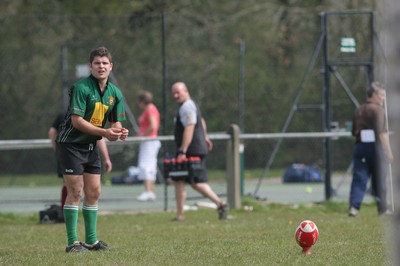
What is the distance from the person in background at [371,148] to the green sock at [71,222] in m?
6.09

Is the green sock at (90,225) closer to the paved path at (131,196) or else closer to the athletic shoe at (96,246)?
the athletic shoe at (96,246)

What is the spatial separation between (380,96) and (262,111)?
8.11m

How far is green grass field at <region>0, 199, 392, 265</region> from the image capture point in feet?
26.9

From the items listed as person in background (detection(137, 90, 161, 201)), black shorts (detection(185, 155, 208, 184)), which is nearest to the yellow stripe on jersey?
black shorts (detection(185, 155, 208, 184))

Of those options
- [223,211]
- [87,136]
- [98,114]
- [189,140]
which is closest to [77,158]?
[87,136]

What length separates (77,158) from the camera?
903 cm

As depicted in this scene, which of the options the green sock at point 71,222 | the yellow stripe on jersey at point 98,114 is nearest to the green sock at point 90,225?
the green sock at point 71,222

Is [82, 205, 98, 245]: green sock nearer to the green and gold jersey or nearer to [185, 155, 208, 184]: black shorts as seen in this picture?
the green and gold jersey

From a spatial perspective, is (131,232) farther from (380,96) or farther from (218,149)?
(218,149)

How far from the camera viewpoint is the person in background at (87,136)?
887 centimetres

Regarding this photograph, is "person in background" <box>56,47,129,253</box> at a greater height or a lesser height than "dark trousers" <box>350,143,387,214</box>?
greater

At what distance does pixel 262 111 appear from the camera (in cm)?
2214

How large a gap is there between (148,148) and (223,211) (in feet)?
11.8

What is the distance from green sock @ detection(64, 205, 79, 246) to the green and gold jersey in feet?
2.13
